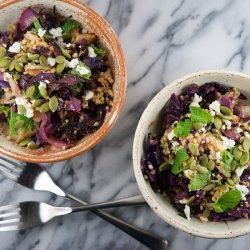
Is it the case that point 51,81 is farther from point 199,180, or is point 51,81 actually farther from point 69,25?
point 199,180

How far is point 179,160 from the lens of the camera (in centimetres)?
122

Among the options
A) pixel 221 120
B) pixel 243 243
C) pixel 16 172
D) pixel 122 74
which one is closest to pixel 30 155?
pixel 16 172

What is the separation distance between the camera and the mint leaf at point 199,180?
1201 mm

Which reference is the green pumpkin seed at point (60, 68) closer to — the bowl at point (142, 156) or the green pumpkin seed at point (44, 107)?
the green pumpkin seed at point (44, 107)

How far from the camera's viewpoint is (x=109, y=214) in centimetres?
150

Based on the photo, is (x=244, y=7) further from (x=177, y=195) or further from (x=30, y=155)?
(x=30, y=155)

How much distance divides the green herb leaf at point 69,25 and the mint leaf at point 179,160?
0.42m

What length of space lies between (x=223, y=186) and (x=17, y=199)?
0.61m

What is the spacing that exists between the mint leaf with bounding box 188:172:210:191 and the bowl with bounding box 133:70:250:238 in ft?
0.31

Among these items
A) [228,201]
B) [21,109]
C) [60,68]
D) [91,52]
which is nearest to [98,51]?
[91,52]

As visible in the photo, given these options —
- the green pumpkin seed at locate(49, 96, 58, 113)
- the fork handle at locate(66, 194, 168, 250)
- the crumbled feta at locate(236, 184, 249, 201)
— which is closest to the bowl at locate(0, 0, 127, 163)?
the green pumpkin seed at locate(49, 96, 58, 113)

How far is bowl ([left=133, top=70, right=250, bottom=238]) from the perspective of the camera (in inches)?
48.5

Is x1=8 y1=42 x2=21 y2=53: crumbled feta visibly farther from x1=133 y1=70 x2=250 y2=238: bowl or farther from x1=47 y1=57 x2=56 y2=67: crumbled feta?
x1=133 y1=70 x2=250 y2=238: bowl

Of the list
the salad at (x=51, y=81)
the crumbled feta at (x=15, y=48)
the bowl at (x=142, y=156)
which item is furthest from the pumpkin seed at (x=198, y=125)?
the crumbled feta at (x=15, y=48)
